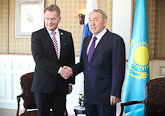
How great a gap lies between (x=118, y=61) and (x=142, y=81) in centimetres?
150

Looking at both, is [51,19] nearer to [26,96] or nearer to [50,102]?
[50,102]

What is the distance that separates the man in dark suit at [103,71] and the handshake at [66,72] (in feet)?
0.08

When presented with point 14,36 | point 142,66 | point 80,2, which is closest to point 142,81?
point 142,66

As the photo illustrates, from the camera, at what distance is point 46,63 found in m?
2.35

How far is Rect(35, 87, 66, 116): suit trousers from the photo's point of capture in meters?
2.39

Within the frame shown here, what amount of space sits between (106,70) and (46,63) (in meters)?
0.62

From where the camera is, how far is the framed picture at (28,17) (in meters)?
5.11

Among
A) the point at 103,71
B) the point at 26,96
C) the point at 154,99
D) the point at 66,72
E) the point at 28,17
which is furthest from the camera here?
the point at 28,17

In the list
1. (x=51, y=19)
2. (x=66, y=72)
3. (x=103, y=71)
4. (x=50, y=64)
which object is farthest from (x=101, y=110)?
(x=51, y=19)

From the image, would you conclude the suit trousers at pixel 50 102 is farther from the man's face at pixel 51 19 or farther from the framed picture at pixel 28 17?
the framed picture at pixel 28 17

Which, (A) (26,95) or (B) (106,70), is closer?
(B) (106,70)

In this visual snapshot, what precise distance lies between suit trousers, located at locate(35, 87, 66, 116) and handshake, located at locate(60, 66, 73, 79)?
0.57 feet

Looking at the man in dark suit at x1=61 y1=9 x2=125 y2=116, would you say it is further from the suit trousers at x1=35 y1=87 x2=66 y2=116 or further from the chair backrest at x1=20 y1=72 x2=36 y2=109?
the chair backrest at x1=20 y1=72 x2=36 y2=109

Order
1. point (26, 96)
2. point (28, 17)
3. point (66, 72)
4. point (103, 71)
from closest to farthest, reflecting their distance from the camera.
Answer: point (103, 71) → point (66, 72) → point (26, 96) → point (28, 17)
